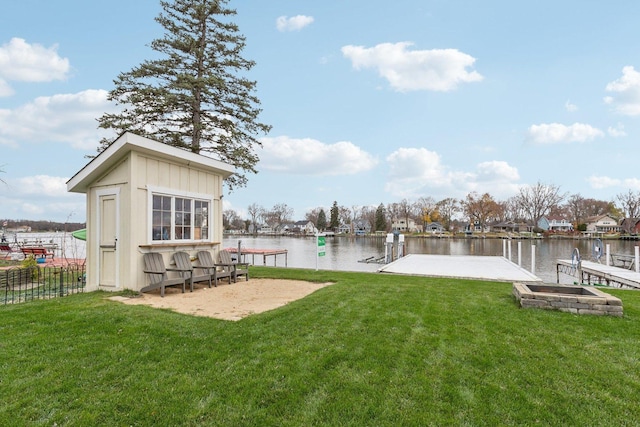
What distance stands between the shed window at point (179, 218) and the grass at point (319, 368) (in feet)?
7.95

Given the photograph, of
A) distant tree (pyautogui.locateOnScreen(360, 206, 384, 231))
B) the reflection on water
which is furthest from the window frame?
distant tree (pyautogui.locateOnScreen(360, 206, 384, 231))

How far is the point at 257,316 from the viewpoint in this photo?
4.99 meters

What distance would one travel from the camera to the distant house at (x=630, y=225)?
2208 inches

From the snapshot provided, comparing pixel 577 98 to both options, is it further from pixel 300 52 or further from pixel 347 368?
pixel 347 368

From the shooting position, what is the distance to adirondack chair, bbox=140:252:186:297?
6699 millimetres

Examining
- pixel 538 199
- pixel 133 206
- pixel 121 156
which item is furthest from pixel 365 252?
pixel 538 199

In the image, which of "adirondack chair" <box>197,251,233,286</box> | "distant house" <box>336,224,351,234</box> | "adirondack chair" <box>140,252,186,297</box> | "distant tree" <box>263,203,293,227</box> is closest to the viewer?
"adirondack chair" <box>140,252,186,297</box>

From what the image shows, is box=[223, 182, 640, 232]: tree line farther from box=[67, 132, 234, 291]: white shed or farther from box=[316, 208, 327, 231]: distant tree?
box=[67, 132, 234, 291]: white shed

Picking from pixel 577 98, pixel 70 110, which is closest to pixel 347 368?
pixel 70 110

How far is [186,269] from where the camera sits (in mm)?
7273

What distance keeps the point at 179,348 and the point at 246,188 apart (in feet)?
35.6

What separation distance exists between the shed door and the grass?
1843 millimetres

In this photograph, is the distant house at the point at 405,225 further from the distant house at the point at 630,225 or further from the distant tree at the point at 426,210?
the distant house at the point at 630,225

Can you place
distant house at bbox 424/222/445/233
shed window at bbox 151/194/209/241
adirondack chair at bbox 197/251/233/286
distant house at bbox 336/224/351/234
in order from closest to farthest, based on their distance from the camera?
shed window at bbox 151/194/209/241 → adirondack chair at bbox 197/251/233/286 → distant house at bbox 424/222/445/233 → distant house at bbox 336/224/351/234
